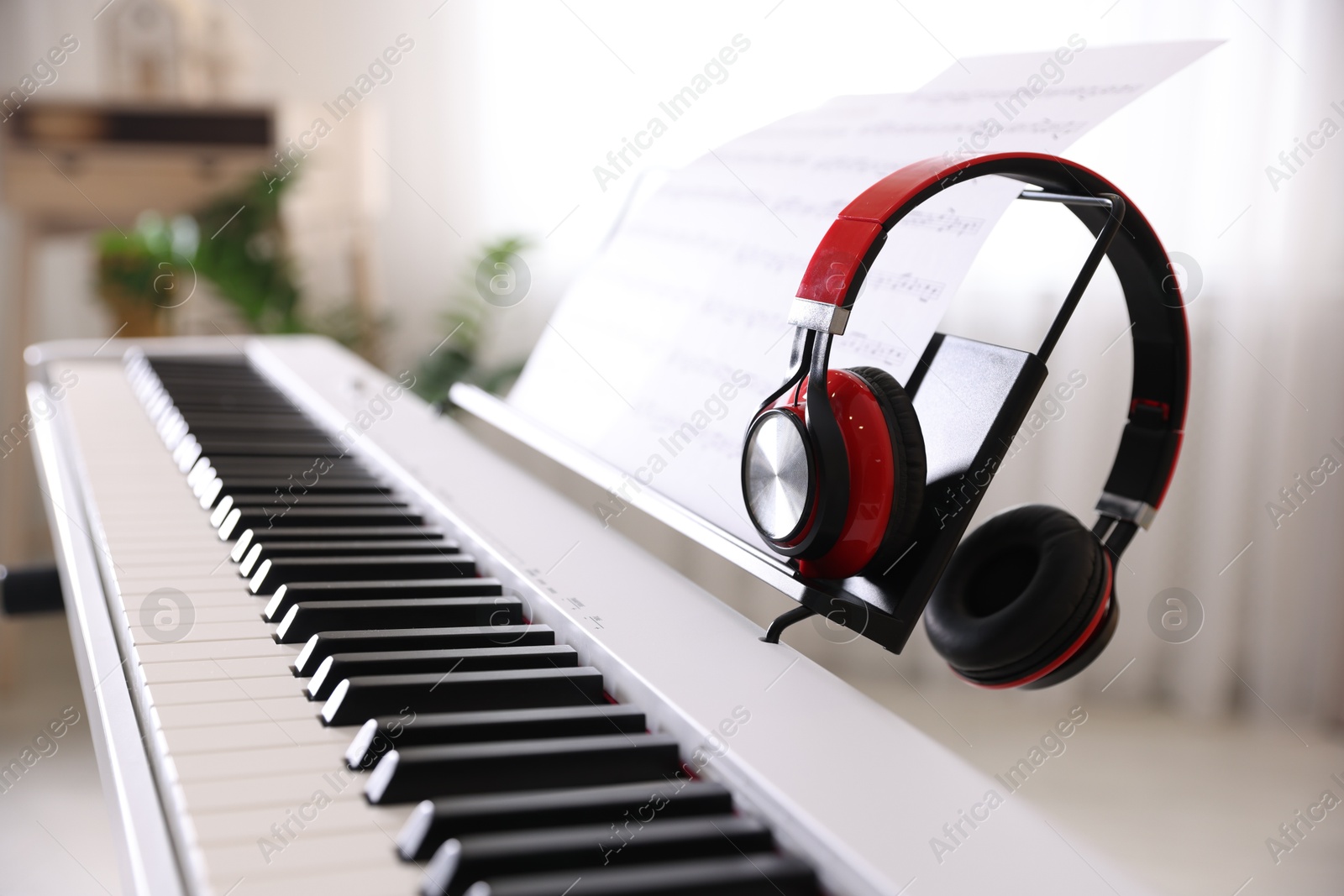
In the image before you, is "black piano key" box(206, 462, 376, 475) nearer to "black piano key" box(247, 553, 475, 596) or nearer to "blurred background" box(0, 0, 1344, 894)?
"black piano key" box(247, 553, 475, 596)

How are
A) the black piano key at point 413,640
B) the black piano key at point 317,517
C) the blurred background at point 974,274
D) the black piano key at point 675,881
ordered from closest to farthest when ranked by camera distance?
the black piano key at point 675,881 < the black piano key at point 413,640 < the black piano key at point 317,517 < the blurred background at point 974,274

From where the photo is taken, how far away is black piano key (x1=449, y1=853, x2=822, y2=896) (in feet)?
1.33

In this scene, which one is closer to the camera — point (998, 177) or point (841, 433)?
point (841, 433)

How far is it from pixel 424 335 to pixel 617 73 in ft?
3.08

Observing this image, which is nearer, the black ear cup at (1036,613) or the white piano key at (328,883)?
the white piano key at (328,883)

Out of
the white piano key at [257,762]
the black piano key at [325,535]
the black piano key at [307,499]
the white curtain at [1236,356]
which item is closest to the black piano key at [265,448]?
the black piano key at [307,499]

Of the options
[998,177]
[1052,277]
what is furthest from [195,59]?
[998,177]

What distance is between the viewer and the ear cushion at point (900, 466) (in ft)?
1.92

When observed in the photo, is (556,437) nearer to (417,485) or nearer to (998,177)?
(417,485)

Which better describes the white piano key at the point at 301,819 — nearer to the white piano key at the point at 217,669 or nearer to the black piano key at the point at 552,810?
the black piano key at the point at 552,810

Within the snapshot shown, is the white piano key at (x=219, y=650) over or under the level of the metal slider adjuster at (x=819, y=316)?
over

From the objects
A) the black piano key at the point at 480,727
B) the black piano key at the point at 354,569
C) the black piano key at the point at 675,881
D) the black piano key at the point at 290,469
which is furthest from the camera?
the black piano key at the point at 290,469

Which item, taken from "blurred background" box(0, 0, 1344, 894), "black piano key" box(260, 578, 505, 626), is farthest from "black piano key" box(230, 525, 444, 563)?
"blurred background" box(0, 0, 1344, 894)

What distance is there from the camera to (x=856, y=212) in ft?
1.96
